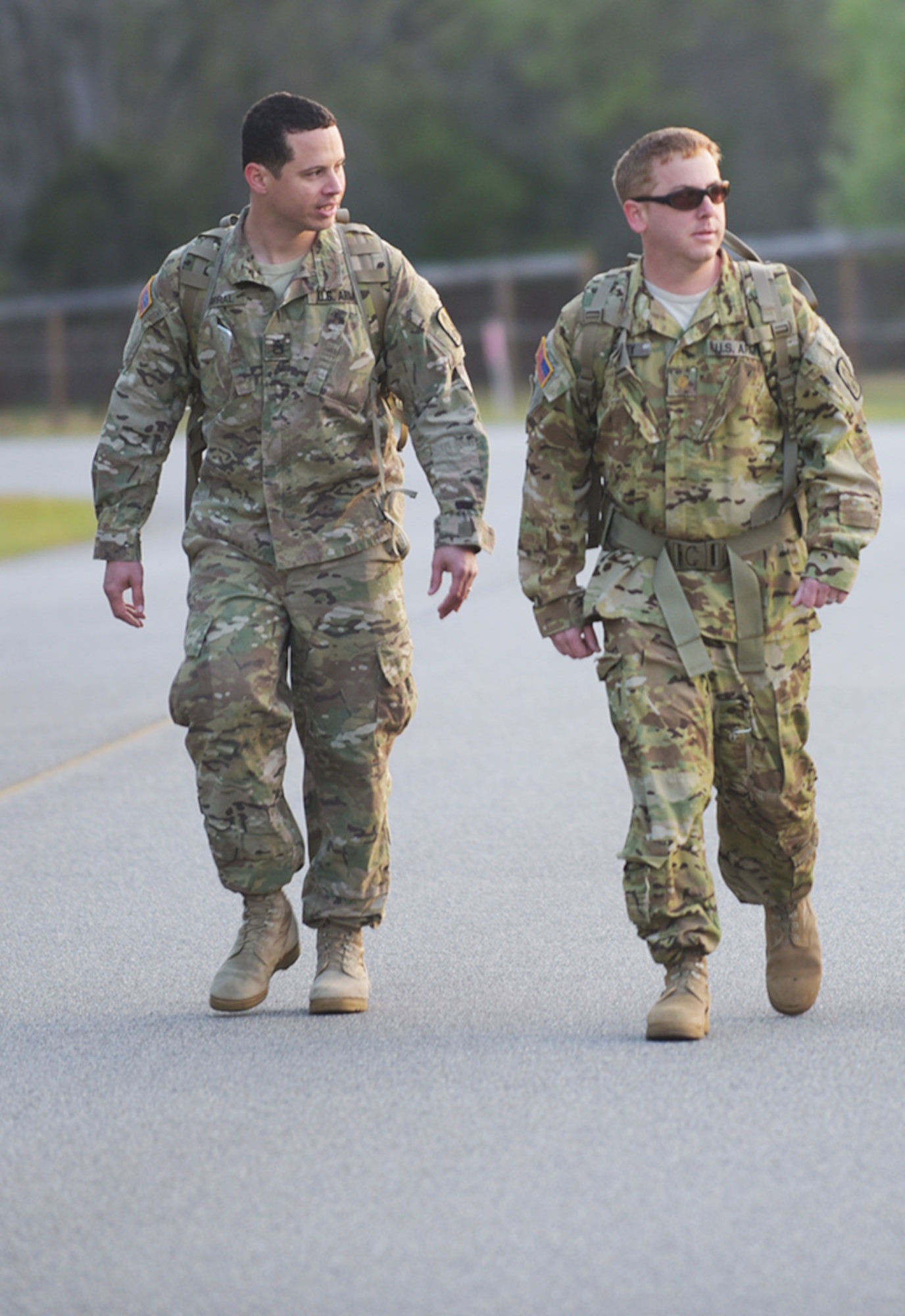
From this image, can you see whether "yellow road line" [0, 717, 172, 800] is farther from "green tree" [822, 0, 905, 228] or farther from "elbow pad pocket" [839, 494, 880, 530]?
"green tree" [822, 0, 905, 228]

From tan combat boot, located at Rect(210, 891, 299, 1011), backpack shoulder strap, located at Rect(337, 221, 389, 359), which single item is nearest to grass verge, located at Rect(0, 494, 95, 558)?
tan combat boot, located at Rect(210, 891, 299, 1011)

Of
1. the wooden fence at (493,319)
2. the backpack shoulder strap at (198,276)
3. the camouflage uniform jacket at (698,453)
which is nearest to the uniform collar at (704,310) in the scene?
the camouflage uniform jacket at (698,453)

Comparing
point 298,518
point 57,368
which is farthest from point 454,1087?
point 57,368

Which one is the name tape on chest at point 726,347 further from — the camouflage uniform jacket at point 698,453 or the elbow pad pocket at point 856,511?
the elbow pad pocket at point 856,511

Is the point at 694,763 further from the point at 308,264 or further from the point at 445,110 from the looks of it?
the point at 445,110

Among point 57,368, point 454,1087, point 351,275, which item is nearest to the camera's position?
point 454,1087

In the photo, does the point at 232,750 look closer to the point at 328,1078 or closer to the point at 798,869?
the point at 328,1078

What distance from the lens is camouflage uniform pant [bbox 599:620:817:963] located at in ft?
17.6

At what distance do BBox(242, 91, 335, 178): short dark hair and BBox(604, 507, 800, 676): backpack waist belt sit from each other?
123cm

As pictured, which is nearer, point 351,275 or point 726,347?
point 726,347

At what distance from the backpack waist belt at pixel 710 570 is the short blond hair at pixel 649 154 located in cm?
77

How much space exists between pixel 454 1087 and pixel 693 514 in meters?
1.37

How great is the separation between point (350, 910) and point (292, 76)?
6271 centimetres

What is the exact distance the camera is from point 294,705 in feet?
19.4
